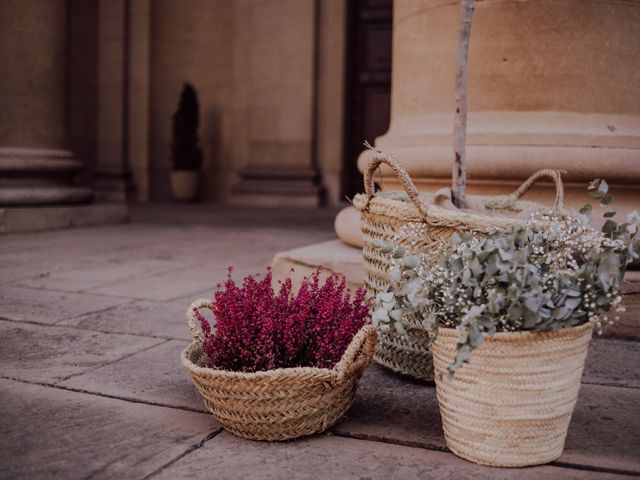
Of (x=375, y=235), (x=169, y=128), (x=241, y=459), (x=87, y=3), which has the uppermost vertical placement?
(x=87, y=3)

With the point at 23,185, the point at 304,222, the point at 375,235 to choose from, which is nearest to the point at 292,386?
the point at 375,235

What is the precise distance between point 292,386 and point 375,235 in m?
0.85

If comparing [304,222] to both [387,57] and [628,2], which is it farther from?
[628,2]

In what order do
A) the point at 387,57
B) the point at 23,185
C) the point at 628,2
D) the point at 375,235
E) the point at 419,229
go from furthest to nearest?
the point at 387,57, the point at 23,185, the point at 628,2, the point at 375,235, the point at 419,229

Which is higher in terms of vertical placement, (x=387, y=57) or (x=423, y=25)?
(x=387, y=57)

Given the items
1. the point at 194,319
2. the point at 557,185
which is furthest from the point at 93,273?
the point at 557,185

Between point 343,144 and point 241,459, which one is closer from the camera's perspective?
point 241,459

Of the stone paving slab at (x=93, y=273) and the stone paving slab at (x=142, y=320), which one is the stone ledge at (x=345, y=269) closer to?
the stone paving slab at (x=142, y=320)

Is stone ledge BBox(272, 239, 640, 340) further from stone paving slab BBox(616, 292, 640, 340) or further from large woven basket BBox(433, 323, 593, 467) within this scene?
large woven basket BBox(433, 323, 593, 467)

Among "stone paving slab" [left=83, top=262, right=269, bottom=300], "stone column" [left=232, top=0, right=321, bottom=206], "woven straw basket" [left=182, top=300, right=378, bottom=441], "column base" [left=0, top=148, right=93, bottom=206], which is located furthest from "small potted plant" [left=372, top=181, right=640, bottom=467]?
"stone column" [left=232, top=0, right=321, bottom=206]

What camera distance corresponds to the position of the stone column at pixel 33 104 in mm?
7699

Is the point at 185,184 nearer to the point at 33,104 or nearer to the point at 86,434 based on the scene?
the point at 33,104

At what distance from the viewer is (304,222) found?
9391 mm

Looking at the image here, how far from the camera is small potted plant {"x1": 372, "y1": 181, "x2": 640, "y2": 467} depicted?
6.15 feet
